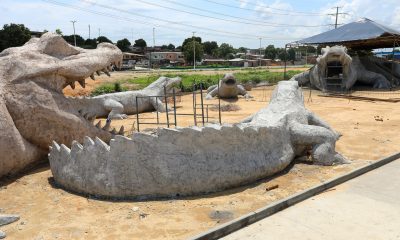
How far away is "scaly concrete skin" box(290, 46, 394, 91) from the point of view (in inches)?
766

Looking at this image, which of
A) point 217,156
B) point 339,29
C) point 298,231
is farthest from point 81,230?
point 339,29

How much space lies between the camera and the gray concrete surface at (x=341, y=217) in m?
4.16

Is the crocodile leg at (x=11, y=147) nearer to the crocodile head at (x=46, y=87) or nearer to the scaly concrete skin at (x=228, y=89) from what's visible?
the crocodile head at (x=46, y=87)

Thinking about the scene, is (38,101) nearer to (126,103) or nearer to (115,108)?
(115,108)

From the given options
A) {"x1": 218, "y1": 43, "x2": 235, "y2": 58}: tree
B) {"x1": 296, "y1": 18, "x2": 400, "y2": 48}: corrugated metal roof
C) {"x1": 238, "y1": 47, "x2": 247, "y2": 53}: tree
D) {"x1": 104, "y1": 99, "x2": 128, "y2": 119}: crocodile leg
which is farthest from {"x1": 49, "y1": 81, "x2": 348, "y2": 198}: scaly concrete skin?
{"x1": 238, "y1": 47, "x2": 247, "y2": 53}: tree

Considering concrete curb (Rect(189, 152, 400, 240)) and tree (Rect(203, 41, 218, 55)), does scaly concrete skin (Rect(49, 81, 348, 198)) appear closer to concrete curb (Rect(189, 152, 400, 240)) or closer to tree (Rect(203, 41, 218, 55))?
concrete curb (Rect(189, 152, 400, 240))

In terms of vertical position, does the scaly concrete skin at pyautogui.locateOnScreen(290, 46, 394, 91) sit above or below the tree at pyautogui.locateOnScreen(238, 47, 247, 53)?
below

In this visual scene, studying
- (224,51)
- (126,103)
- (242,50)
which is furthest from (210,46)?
(126,103)

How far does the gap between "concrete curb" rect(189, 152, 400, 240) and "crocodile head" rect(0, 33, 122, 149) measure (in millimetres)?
3333

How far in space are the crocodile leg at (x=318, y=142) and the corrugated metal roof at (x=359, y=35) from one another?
16.6m

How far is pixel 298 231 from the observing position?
4234 mm

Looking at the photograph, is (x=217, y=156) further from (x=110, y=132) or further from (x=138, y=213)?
(x=110, y=132)

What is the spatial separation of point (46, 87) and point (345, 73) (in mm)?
17577

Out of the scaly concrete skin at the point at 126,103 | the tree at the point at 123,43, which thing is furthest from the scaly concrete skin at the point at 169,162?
the tree at the point at 123,43
